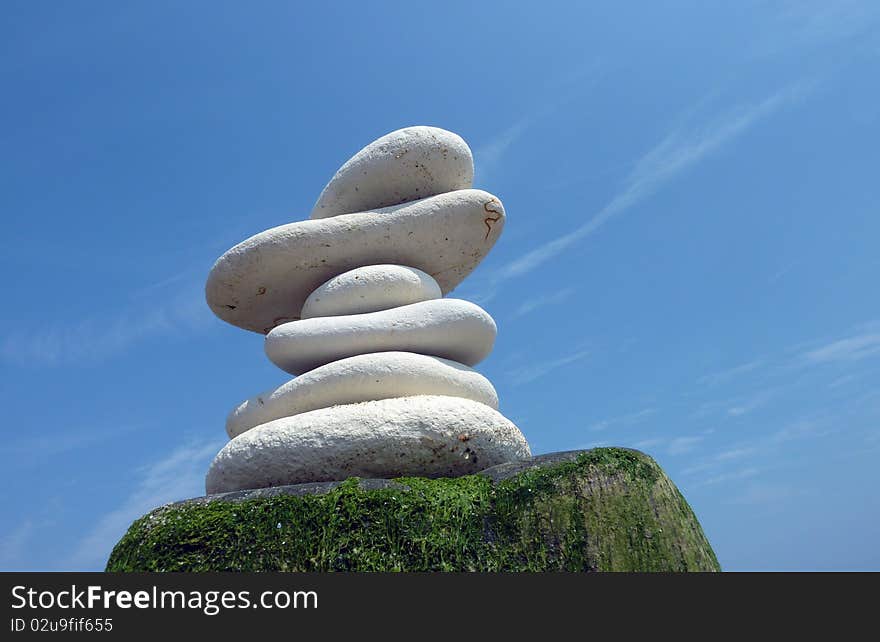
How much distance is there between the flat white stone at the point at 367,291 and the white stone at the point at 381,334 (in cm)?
22

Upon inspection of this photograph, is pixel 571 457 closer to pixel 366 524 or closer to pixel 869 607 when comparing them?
pixel 366 524

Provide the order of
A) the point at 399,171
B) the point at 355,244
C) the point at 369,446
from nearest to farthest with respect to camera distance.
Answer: the point at 369,446 → the point at 355,244 → the point at 399,171

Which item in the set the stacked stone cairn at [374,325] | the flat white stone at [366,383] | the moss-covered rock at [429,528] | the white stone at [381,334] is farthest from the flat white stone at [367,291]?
the moss-covered rock at [429,528]

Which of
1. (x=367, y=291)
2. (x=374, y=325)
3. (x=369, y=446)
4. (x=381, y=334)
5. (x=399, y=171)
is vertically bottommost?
(x=369, y=446)

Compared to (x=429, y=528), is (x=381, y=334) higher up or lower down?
higher up

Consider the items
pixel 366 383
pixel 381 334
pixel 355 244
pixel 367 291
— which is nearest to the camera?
pixel 366 383

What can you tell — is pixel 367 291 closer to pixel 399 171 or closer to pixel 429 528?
pixel 399 171

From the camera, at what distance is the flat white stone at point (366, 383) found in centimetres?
738

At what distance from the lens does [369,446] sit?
21.9ft

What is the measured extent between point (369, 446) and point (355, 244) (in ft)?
9.83

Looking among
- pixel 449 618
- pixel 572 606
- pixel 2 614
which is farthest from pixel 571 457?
pixel 2 614

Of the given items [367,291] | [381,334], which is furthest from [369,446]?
[367,291]

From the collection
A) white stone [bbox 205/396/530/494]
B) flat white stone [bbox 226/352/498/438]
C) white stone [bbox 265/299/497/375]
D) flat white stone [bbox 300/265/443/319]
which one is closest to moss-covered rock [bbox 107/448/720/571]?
white stone [bbox 205/396/530/494]

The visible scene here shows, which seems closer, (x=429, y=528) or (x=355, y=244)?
(x=429, y=528)
